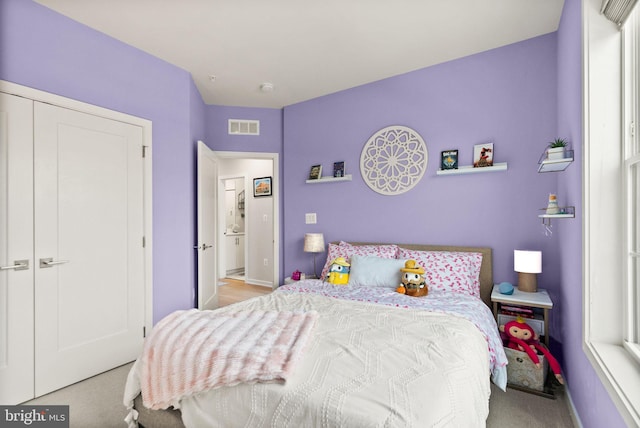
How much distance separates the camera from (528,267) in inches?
93.2

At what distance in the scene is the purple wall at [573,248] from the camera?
157 cm

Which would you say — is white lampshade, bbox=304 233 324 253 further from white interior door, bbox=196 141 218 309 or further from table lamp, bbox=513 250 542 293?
table lamp, bbox=513 250 542 293

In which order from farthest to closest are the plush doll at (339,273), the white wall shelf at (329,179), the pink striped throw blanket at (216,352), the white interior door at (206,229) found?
the white wall shelf at (329,179) → the white interior door at (206,229) → the plush doll at (339,273) → the pink striped throw blanket at (216,352)

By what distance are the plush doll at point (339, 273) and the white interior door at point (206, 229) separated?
1485mm

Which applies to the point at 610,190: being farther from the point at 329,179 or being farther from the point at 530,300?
the point at 329,179

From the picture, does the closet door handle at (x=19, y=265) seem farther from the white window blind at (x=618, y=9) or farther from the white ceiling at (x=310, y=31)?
the white window blind at (x=618, y=9)

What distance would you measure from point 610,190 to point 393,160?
2.03 meters

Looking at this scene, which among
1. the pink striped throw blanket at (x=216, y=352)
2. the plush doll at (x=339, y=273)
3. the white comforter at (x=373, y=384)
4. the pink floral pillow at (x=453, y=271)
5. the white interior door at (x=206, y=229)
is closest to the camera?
the white comforter at (x=373, y=384)

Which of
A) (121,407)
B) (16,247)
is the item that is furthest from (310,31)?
(121,407)

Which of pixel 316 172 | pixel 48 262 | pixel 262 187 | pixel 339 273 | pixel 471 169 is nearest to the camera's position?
pixel 48 262

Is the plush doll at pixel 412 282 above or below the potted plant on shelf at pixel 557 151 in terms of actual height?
below

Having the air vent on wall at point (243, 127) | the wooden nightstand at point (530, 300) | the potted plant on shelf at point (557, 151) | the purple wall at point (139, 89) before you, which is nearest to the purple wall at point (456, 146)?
the wooden nightstand at point (530, 300)

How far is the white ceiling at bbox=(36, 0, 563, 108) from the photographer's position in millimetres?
2248
